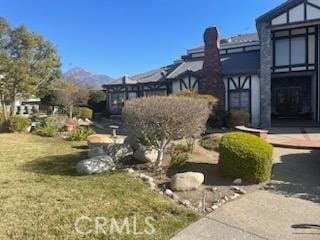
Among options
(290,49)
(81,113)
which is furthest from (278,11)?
(81,113)

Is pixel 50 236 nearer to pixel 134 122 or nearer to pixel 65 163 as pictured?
pixel 134 122

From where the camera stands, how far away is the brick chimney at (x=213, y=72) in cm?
2328

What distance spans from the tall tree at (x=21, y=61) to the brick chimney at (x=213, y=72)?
32.3ft

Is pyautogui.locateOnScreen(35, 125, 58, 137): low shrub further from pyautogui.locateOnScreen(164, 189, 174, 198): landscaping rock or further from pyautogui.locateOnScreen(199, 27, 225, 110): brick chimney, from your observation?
pyautogui.locateOnScreen(199, 27, 225, 110): brick chimney

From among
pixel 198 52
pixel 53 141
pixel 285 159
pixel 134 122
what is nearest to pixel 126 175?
pixel 134 122

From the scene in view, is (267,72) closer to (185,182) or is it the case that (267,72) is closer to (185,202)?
(185,182)

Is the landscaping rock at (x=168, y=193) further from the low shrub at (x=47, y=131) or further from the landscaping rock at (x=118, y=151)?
the low shrub at (x=47, y=131)

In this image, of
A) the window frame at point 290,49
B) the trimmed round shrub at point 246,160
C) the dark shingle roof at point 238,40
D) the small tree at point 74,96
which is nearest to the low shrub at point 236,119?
the window frame at point 290,49

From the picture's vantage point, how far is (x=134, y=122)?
8.91 metres

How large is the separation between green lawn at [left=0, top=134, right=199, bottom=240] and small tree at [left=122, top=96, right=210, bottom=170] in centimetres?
119

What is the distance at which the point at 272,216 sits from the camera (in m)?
6.27

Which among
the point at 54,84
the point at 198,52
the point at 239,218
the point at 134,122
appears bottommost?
the point at 239,218

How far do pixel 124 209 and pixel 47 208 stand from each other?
133 centimetres

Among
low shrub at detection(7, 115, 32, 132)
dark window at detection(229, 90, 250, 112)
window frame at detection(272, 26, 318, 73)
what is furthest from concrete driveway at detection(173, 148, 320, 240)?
dark window at detection(229, 90, 250, 112)
